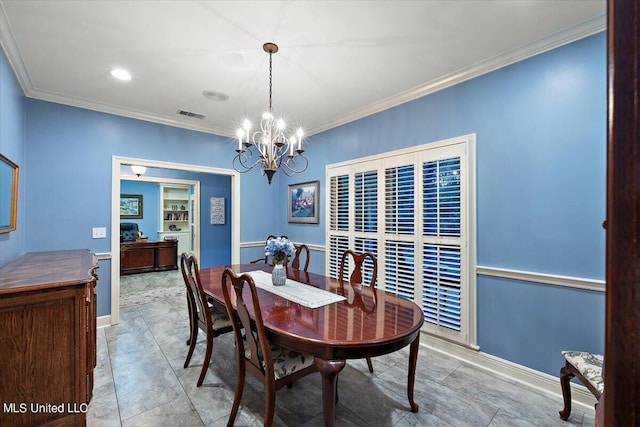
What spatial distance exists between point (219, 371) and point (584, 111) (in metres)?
3.47

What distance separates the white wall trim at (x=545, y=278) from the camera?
6.48 ft

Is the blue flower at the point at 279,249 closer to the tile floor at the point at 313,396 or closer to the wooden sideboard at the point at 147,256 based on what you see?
the tile floor at the point at 313,396

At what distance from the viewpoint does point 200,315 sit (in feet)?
8.23

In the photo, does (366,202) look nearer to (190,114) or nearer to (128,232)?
(190,114)

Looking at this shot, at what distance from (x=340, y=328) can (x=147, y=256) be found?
642 cm

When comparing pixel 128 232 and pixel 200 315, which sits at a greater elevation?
pixel 128 232

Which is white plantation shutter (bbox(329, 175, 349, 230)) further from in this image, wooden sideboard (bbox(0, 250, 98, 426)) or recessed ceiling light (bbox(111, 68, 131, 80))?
wooden sideboard (bbox(0, 250, 98, 426))

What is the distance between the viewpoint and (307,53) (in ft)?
7.76

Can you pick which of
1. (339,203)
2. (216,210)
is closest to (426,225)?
(339,203)

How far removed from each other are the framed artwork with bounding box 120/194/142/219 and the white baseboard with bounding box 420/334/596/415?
7292mm

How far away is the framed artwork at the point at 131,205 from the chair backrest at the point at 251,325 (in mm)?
6755

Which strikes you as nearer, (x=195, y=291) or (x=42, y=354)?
(x=42, y=354)

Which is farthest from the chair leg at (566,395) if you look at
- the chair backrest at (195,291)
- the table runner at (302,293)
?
the chair backrest at (195,291)

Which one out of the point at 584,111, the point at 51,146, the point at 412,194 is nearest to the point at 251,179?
the point at 51,146
